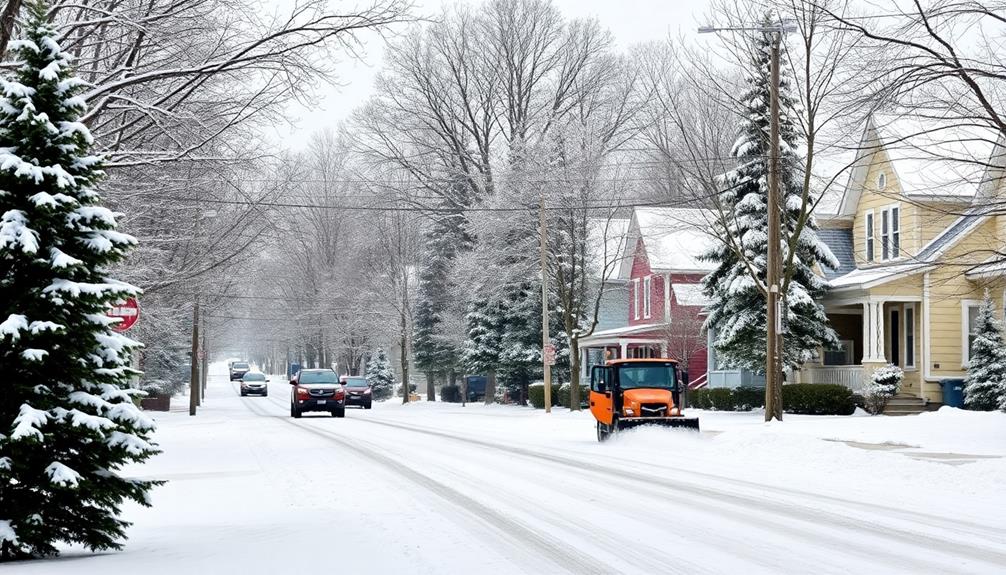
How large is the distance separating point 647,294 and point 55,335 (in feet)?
156

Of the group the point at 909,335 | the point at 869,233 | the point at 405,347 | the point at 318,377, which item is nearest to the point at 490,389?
the point at 405,347

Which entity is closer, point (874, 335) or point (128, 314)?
point (128, 314)

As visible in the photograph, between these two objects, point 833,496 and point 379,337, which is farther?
point 379,337

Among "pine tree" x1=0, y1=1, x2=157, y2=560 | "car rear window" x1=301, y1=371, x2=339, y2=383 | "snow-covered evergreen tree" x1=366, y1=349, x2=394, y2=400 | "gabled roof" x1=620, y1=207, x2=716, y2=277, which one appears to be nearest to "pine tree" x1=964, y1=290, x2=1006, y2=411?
"gabled roof" x1=620, y1=207, x2=716, y2=277

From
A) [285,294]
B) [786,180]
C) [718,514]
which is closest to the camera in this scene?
[718,514]

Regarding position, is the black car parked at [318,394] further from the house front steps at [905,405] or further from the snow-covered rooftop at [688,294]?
the house front steps at [905,405]

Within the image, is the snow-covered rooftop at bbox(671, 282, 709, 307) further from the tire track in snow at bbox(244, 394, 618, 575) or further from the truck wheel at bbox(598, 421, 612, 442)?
the tire track in snow at bbox(244, 394, 618, 575)

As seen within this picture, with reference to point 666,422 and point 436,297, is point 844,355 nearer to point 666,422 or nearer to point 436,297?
point 666,422

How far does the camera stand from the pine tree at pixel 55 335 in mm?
9625

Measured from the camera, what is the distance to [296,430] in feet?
111

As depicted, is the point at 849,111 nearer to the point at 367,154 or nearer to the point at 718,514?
the point at 718,514

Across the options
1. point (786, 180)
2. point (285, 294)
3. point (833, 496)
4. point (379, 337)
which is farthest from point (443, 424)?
point (285, 294)

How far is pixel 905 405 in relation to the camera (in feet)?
124

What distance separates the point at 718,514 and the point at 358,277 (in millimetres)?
64741
